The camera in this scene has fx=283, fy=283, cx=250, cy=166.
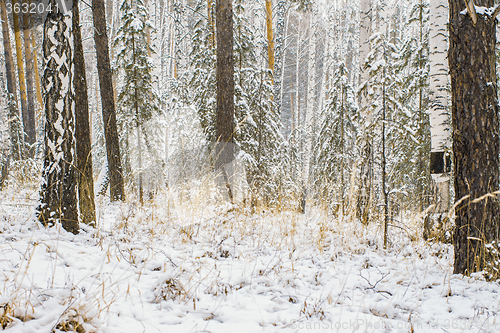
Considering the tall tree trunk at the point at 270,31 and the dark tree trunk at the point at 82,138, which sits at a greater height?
the tall tree trunk at the point at 270,31

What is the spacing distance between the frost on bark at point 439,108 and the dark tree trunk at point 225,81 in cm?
347

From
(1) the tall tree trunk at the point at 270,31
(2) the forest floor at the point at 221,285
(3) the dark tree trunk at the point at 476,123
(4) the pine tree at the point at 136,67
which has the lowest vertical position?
(2) the forest floor at the point at 221,285

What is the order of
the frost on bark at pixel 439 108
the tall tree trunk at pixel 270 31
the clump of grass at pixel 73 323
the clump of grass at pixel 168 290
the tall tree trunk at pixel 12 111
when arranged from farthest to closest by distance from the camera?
the tall tree trunk at pixel 270 31 → the tall tree trunk at pixel 12 111 → the frost on bark at pixel 439 108 → the clump of grass at pixel 168 290 → the clump of grass at pixel 73 323

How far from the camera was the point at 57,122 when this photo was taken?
3059 mm

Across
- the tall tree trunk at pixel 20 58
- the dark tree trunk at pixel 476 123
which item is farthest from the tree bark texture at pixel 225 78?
the tall tree trunk at pixel 20 58

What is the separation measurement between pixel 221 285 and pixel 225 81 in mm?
4360

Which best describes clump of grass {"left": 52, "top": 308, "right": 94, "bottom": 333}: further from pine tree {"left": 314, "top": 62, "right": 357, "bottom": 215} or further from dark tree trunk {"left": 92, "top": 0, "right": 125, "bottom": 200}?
pine tree {"left": 314, "top": 62, "right": 357, "bottom": 215}

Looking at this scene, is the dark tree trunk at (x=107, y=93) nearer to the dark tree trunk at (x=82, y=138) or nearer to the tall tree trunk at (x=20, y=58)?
the dark tree trunk at (x=82, y=138)

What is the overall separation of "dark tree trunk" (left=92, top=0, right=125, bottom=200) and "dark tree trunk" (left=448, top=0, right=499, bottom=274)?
6.34 m

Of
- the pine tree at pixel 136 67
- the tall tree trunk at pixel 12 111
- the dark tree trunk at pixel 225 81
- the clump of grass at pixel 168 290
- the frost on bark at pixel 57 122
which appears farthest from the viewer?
the tall tree trunk at pixel 12 111

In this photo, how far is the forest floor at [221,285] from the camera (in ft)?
5.82

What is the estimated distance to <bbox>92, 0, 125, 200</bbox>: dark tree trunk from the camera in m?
6.55

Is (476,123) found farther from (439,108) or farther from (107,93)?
(107,93)

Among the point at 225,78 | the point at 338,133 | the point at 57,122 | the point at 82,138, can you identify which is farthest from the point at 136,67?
the point at 338,133
